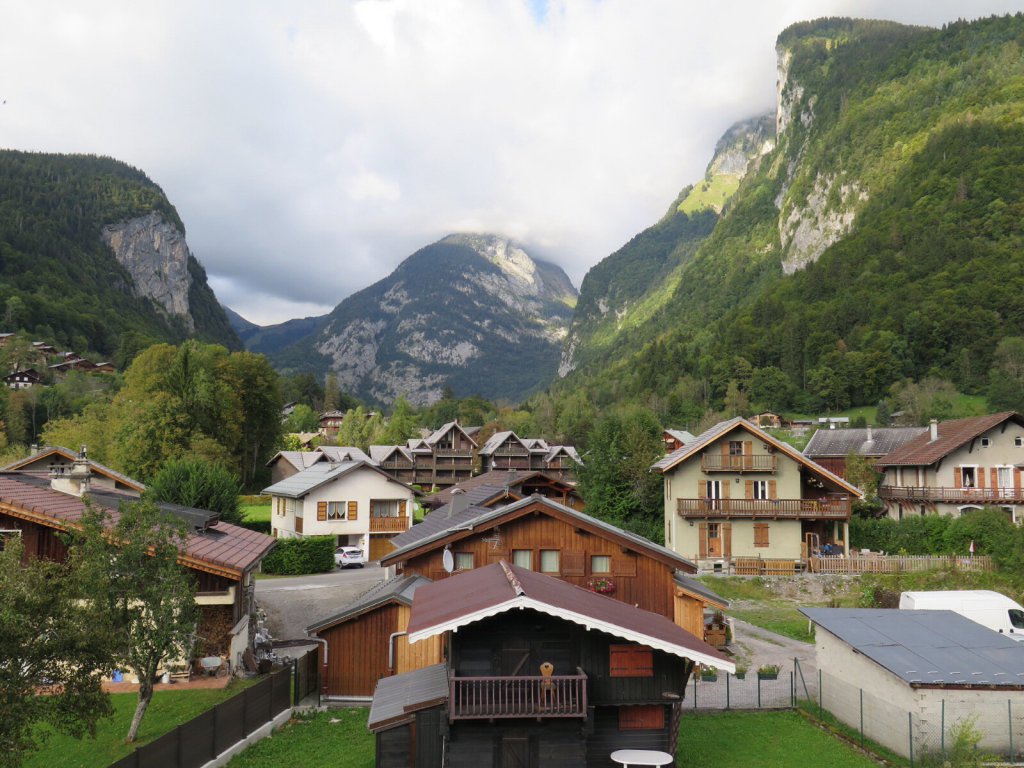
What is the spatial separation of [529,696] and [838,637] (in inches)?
438

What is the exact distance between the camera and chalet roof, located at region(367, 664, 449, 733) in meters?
15.1

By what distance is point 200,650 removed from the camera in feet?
71.0

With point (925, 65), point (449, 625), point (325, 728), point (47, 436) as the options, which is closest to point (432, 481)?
point (47, 436)

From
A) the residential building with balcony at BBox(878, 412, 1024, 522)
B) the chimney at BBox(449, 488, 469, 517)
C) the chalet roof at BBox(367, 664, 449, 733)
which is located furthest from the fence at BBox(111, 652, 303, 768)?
the residential building with balcony at BBox(878, 412, 1024, 522)

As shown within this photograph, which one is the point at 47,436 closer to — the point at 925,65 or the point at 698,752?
the point at 698,752

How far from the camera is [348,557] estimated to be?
4931cm

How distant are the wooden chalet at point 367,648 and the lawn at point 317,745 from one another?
147cm

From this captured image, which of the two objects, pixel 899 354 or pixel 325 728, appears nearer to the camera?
pixel 325 728

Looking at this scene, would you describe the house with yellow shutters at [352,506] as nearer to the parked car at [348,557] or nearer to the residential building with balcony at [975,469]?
the parked car at [348,557]

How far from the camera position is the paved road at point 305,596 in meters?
31.4

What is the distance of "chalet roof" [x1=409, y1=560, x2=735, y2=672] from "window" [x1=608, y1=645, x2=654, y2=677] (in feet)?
1.69

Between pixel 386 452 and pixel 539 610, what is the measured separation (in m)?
93.3

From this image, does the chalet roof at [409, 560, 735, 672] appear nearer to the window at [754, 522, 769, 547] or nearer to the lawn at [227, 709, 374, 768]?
the lawn at [227, 709, 374, 768]

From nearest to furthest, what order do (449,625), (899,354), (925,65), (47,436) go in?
(449,625) → (47,436) → (899,354) → (925,65)
